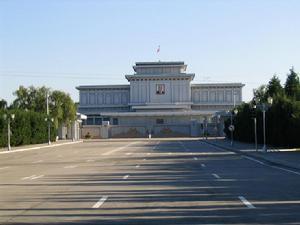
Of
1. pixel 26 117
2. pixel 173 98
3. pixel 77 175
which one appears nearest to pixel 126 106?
pixel 173 98

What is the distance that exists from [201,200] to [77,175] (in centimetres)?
1078

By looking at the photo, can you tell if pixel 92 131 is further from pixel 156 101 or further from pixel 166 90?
pixel 166 90

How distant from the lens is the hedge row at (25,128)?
7069cm

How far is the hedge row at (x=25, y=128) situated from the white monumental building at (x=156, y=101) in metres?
58.3

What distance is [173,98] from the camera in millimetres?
171000

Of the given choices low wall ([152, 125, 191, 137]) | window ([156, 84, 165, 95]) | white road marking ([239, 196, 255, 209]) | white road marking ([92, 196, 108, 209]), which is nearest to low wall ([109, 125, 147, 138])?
low wall ([152, 125, 191, 137])

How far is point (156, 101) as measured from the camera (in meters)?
172

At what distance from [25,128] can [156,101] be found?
94.9 meters

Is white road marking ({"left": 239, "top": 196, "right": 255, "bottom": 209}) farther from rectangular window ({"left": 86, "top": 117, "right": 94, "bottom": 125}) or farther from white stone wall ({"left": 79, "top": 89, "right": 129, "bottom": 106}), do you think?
white stone wall ({"left": 79, "top": 89, "right": 129, "bottom": 106})

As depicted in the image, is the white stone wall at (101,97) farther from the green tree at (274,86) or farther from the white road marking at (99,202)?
the white road marking at (99,202)

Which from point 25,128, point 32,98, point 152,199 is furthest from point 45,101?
point 152,199

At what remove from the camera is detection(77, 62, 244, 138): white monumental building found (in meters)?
150

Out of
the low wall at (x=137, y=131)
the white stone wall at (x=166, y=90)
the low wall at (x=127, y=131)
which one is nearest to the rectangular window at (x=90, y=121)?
the white stone wall at (x=166, y=90)

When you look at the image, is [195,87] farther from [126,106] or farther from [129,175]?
[129,175]
